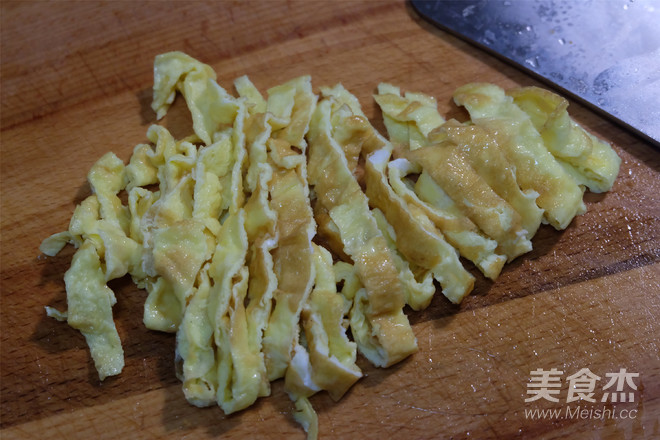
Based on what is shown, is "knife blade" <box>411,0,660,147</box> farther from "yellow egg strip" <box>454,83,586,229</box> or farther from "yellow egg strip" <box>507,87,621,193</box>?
"yellow egg strip" <box>454,83,586,229</box>

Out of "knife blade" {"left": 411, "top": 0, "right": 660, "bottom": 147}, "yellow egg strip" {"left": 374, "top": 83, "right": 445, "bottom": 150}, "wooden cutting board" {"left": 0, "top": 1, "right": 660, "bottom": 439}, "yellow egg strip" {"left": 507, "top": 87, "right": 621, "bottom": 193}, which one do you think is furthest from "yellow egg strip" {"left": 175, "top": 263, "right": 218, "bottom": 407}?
"knife blade" {"left": 411, "top": 0, "right": 660, "bottom": 147}

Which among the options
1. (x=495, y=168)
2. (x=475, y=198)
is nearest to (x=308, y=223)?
(x=475, y=198)

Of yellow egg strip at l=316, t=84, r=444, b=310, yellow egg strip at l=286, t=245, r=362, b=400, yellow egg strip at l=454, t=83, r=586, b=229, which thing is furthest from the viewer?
yellow egg strip at l=454, t=83, r=586, b=229

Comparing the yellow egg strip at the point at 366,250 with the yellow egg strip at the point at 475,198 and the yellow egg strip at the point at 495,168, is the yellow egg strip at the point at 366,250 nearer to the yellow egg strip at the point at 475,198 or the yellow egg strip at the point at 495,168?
the yellow egg strip at the point at 475,198

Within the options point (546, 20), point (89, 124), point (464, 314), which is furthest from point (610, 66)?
point (89, 124)

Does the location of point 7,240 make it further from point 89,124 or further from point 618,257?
point 618,257

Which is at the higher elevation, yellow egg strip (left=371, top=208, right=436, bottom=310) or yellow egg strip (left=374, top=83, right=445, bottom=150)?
yellow egg strip (left=374, top=83, right=445, bottom=150)
